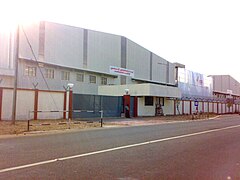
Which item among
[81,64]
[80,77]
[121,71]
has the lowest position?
[80,77]

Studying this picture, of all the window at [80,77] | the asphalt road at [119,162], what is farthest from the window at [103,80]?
the asphalt road at [119,162]

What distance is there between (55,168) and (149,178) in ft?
7.55

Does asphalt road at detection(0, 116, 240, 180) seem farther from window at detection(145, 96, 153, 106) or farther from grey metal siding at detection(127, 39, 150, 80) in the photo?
grey metal siding at detection(127, 39, 150, 80)

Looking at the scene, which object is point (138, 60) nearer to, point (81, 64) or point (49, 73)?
point (81, 64)

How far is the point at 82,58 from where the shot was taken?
1828 inches

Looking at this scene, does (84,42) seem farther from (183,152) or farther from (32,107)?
(183,152)

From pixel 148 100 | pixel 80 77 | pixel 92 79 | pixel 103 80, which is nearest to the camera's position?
pixel 148 100

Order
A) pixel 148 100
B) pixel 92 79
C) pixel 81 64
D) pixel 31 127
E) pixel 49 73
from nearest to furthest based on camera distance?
pixel 31 127, pixel 49 73, pixel 81 64, pixel 148 100, pixel 92 79

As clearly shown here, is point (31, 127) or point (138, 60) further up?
point (138, 60)

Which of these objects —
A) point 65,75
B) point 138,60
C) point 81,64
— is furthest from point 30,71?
point 138,60

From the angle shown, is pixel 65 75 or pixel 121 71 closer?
pixel 65 75

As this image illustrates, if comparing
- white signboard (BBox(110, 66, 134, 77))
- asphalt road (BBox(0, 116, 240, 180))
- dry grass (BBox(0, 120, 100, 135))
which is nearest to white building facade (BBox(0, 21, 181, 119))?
white signboard (BBox(110, 66, 134, 77))

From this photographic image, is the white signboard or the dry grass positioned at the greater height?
the white signboard

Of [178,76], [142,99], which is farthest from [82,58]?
[178,76]
